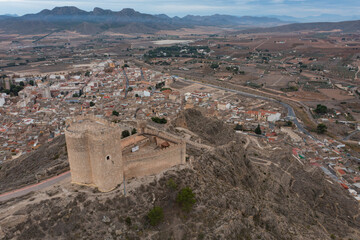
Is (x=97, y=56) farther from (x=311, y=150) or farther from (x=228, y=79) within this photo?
(x=311, y=150)

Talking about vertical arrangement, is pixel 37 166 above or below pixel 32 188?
below

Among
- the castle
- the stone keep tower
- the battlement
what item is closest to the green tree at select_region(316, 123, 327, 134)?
the castle

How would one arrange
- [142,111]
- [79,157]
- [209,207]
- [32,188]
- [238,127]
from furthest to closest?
[142,111] < [238,127] < [32,188] < [209,207] < [79,157]

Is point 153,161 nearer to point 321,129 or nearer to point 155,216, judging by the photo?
point 155,216

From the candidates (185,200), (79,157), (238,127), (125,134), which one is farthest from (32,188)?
(238,127)

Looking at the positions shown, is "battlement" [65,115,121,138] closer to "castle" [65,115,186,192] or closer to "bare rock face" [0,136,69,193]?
"castle" [65,115,186,192]

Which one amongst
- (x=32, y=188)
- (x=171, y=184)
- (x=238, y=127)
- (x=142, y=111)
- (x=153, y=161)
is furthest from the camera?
(x=142, y=111)

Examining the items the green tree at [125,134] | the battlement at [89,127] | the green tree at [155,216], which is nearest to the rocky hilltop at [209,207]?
the green tree at [155,216]

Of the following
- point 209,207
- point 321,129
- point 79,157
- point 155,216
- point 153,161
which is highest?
point 79,157
